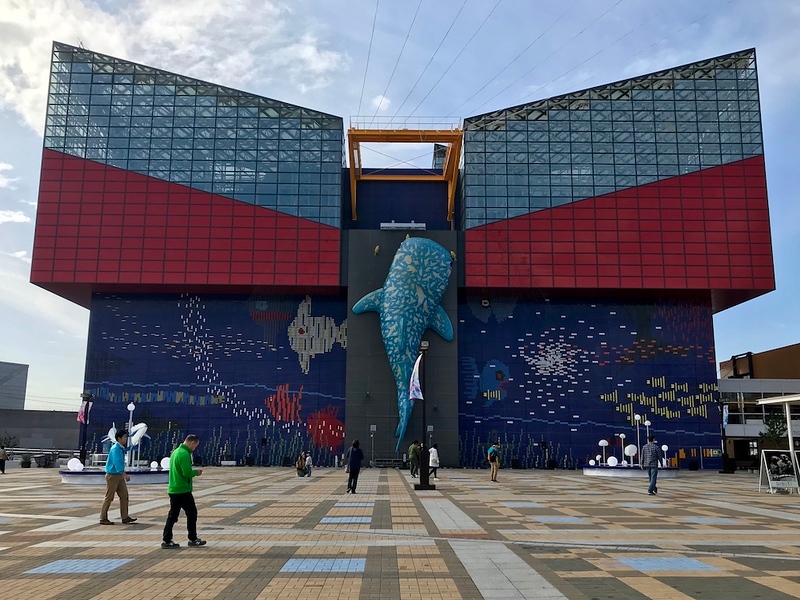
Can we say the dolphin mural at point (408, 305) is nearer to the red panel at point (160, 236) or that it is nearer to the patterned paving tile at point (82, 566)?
the red panel at point (160, 236)

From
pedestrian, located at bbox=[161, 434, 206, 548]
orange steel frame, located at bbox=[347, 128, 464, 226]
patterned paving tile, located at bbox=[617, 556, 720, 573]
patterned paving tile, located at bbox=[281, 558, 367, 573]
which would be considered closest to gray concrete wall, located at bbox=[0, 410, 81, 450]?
orange steel frame, located at bbox=[347, 128, 464, 226]

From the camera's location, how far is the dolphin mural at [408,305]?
44.3 m

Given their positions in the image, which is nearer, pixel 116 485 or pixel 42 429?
pixel 116 485

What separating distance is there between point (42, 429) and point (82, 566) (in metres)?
65.3

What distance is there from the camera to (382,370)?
4675 centimetres

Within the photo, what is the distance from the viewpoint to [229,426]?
48.0 meters

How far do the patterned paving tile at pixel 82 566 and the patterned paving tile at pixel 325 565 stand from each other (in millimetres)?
2190

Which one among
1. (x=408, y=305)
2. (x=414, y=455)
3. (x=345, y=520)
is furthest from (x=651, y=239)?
(x=345, y=520)

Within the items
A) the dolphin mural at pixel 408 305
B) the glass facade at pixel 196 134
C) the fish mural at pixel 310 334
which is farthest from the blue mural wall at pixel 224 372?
the glass facade at pixel 196 134

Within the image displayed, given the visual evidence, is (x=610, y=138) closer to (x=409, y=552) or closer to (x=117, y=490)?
(x=117, y=490)

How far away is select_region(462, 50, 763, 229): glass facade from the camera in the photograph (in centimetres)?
4891

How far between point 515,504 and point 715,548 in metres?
7.83

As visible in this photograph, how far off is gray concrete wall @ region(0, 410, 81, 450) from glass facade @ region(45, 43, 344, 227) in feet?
96.0

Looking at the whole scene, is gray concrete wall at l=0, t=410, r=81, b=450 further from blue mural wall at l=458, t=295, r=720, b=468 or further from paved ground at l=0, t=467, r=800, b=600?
paved ground at l=0, t=467, r=800, b=600
